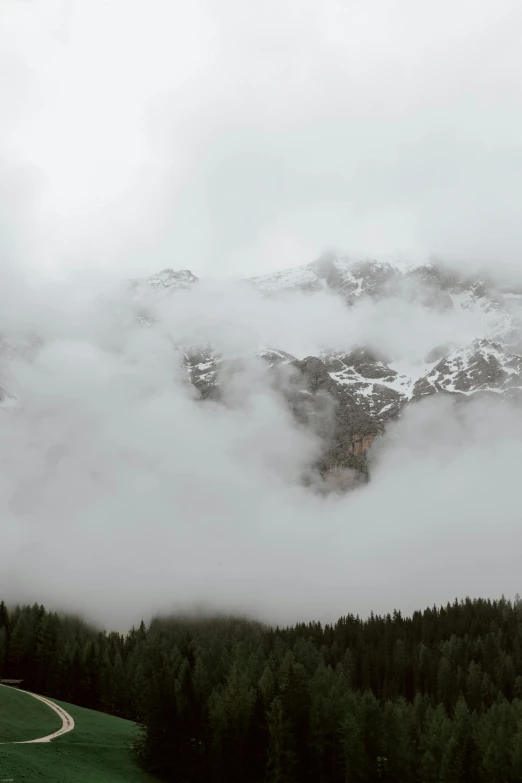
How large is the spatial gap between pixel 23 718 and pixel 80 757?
1732 cm

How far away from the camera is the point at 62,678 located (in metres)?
127

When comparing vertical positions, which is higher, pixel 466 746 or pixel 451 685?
pixel 451 685

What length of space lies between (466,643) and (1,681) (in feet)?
363

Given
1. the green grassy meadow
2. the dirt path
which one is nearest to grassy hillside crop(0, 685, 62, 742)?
the green grassy meadow

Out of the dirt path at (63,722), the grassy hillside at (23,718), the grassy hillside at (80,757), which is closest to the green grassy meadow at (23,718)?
the grassy hillside at (23,718)

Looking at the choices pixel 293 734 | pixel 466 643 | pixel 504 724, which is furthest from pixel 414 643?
pixel 293 734

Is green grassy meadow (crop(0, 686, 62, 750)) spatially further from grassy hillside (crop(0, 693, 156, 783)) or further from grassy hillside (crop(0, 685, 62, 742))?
grassy hillside (crop(0, 693, 156, 783))

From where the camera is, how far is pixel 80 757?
272 feet

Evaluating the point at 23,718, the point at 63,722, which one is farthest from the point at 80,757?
the point at 63,722

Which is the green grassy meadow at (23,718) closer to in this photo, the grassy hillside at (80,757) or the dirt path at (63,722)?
the dirt path at (63,722)

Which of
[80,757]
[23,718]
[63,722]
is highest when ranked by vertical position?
[63,722]

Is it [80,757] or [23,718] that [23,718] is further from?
[80,757]

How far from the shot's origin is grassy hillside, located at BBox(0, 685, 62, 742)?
88.7m

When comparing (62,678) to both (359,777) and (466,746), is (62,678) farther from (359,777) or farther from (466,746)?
(466,746)
